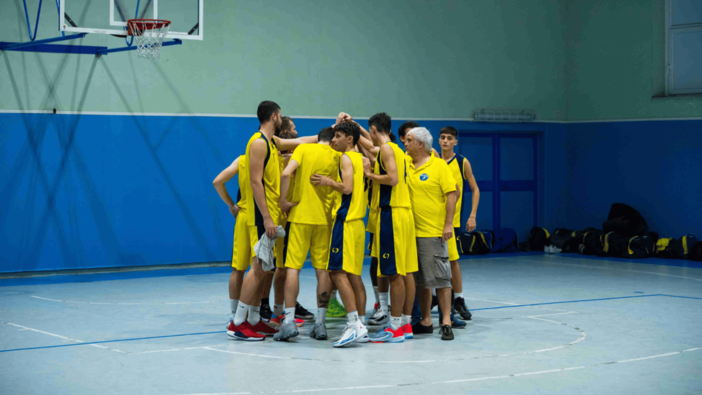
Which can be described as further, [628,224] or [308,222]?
[628,224]

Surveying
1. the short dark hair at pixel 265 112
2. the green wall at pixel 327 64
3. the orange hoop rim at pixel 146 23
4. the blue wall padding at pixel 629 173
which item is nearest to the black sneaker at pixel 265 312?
the short dark hair at pixel 265 112

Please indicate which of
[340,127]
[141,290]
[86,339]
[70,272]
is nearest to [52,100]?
[70,272]

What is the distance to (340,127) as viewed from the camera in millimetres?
6809

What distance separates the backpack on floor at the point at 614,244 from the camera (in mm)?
14500

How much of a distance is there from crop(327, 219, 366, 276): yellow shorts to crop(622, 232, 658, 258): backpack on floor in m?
9.10

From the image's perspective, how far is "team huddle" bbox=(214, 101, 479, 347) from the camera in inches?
267

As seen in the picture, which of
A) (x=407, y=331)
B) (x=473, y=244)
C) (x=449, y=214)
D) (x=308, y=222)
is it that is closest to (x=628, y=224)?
(x=473, y=244)

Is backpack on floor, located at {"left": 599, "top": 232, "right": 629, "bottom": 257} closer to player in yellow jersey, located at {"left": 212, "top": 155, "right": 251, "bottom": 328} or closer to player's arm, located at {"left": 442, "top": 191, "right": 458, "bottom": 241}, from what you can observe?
player's arm, located at {"left": 442, "top": 191, "right": 458, "bottom": 241}

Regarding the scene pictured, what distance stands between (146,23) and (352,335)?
6199mm

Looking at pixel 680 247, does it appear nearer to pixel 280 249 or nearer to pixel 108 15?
pixel 280 249

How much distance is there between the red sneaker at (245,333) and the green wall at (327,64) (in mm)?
6368

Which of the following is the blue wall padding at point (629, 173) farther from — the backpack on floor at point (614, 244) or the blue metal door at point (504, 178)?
the backpack on floor at point (614, 244)

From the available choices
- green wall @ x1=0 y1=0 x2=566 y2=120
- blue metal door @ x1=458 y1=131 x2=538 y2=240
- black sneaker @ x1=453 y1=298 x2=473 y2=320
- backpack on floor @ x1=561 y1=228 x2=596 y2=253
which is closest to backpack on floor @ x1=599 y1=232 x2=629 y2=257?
backpack on floor @ x1=561 y1=228 x2=596 y2=253

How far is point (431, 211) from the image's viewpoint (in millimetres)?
7082
